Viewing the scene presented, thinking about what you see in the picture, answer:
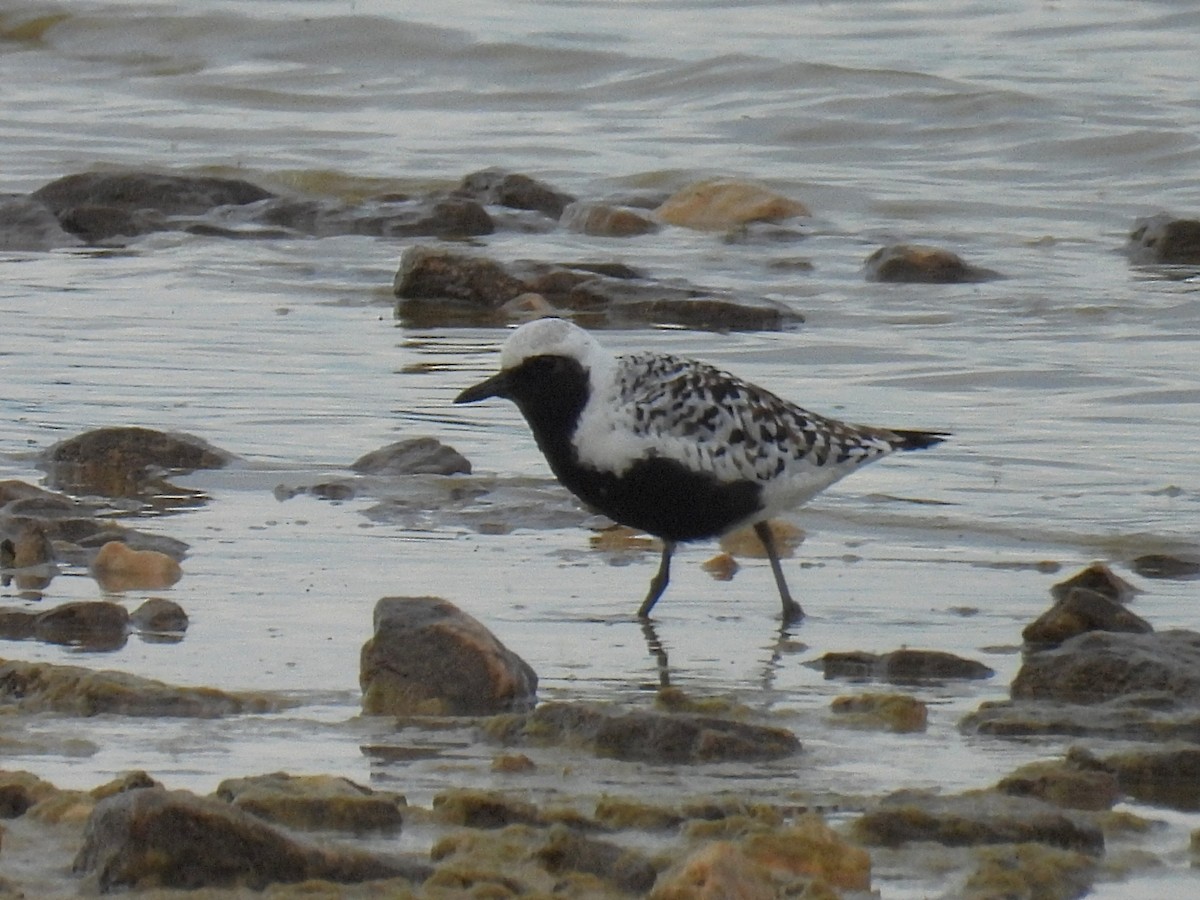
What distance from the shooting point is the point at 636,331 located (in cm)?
1080

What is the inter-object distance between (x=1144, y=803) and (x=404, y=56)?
16977mm

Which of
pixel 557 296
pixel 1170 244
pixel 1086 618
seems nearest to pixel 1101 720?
pixel 1086 618

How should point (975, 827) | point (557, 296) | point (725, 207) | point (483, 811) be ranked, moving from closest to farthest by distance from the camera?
point (975, 827) → point (483, 811) → point (557, 296) → point (725, 207)

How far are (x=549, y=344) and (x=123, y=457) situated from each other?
6.81 feet

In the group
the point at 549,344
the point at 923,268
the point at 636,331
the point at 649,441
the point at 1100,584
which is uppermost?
the point at 549,344

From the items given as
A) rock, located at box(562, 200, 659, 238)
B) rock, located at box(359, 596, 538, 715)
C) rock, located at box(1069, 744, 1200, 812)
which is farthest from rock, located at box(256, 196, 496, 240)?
rock, located at box(1069, 744, 1200, 812)

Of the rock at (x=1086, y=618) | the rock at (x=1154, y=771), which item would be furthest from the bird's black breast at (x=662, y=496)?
the rock at (x=1154, y=771)

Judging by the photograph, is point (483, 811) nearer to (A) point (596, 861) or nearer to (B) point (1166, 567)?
(A) point (596, 861)

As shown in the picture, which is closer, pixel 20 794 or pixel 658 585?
pixel 20 794

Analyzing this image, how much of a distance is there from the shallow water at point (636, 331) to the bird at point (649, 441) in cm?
25

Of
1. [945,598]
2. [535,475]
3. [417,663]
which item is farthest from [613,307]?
[417,663]

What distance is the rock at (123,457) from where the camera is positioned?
25.4 ft

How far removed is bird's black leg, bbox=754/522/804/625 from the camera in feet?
20.3

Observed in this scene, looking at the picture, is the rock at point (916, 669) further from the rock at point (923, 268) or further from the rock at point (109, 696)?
the rock at point (923, 268)
